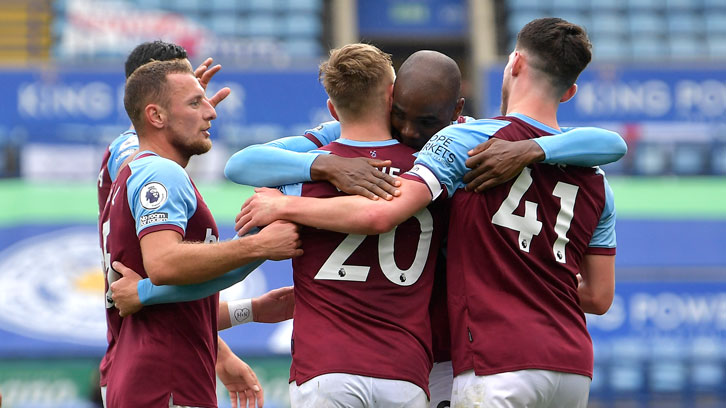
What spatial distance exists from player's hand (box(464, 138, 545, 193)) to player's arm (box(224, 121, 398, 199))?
29 cm

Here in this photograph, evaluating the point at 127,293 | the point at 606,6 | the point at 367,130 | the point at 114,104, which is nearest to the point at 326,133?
the point at 367,130

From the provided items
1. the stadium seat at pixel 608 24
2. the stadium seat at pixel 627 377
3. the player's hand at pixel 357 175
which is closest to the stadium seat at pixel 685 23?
the stadium seat at pixel 608 24

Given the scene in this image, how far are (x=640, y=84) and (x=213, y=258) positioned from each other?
10033mm

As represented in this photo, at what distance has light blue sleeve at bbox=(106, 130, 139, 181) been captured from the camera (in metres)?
4.76

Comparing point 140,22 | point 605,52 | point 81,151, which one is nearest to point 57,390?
point 81,151

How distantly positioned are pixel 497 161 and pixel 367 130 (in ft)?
1.69

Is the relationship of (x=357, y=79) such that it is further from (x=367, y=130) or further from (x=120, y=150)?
(x=120, y=150)

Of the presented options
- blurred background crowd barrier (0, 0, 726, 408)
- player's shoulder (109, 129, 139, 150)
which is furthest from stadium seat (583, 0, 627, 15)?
player's shoulder (109, 129, 139, 150)

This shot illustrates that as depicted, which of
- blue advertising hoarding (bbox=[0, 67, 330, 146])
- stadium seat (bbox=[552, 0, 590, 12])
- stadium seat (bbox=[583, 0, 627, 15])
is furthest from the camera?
stadium seat (bbox=[583, 0, 627, 15])

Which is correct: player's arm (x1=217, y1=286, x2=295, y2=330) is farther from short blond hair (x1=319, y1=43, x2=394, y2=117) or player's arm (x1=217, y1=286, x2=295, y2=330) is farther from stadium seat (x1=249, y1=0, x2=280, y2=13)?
stadium seat (x1=249, y1=0, x2=280, y2=13)

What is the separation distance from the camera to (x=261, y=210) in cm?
382

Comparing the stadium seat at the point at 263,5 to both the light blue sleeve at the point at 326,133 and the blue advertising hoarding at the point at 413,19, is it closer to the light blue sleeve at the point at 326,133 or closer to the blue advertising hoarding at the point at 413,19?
the blue advertising hoarding at the point at 413,19

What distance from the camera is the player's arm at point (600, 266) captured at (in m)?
4.02

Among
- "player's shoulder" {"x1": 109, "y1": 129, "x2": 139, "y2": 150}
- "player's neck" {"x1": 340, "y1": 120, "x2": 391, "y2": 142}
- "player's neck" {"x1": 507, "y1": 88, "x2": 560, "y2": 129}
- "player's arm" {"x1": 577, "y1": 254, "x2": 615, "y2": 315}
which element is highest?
"player's neck" {"x1": 507, "y1": 88, "x2": 560, "y2": 129}
